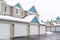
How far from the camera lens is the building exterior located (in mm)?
18578

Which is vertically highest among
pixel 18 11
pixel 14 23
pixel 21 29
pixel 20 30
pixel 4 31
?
pixel 18 11

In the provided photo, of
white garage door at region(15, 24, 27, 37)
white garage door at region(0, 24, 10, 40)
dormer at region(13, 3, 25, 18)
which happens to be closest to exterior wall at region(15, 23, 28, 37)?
white garage door at region(15, 24, 27, 37)

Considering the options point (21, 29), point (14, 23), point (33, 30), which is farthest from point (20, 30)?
point (33, 30)

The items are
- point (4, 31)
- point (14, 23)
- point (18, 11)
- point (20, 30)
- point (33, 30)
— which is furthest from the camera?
point (18, 11)

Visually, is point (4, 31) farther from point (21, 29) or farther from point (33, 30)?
point (33, 30)

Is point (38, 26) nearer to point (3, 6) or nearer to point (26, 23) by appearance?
point (26, 23)

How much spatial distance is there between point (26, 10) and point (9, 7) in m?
7.35

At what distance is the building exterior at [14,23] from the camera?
61.0ft

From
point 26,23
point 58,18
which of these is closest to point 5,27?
point 26,23

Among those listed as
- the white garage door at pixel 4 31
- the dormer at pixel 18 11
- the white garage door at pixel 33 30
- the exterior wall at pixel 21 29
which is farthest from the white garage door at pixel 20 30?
the dormer at pixel 18 11

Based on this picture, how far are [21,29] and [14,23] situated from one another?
3368 mm

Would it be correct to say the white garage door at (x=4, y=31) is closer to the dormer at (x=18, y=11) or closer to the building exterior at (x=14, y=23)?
the building exterior at (x=14, y=23)

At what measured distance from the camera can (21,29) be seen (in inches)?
1013

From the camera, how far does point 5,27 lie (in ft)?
61.3
